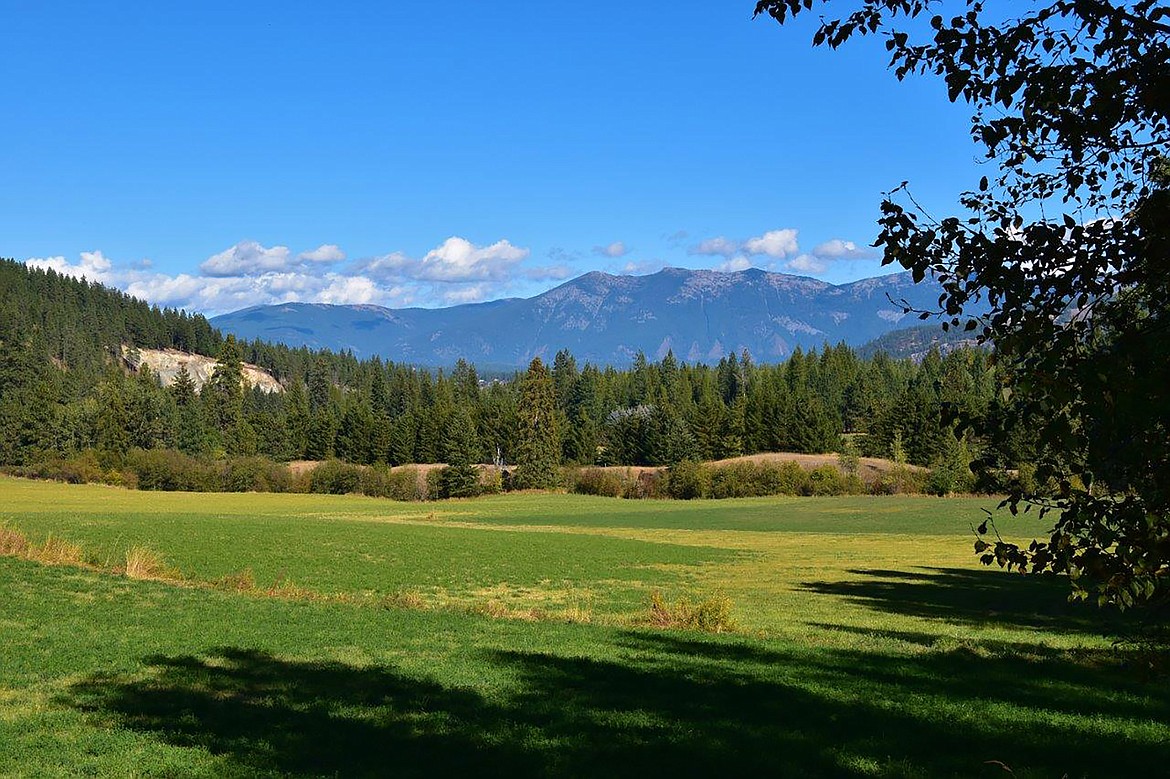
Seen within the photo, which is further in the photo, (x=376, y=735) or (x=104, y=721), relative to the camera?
Result: (x=104, y=721)

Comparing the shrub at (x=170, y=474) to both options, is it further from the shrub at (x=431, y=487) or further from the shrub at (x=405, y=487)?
the shrub at (x=431, y=487)

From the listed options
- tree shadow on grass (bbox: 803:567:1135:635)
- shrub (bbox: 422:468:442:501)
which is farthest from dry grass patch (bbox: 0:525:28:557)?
shrub (bbox: 422:468:442:501)

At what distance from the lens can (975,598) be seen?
2991 centimetres

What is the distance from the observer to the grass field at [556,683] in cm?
1008

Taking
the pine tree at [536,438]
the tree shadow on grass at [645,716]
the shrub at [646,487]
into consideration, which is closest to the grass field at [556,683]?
the tree shadow on grass at [645,716]

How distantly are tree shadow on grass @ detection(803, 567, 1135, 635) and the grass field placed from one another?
7.7 inches

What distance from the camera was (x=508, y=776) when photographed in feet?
31.5

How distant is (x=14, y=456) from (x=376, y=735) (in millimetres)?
141417

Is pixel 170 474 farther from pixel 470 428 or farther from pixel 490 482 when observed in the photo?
pixel 490 482

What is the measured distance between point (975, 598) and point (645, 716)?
21808 mm

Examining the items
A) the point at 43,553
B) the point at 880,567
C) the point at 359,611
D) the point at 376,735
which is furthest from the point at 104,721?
the point at 880,567

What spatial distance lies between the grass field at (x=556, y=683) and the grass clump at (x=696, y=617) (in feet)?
1.65

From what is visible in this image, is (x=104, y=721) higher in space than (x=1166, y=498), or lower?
lower

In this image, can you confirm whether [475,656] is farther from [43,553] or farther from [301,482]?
[301,482]
